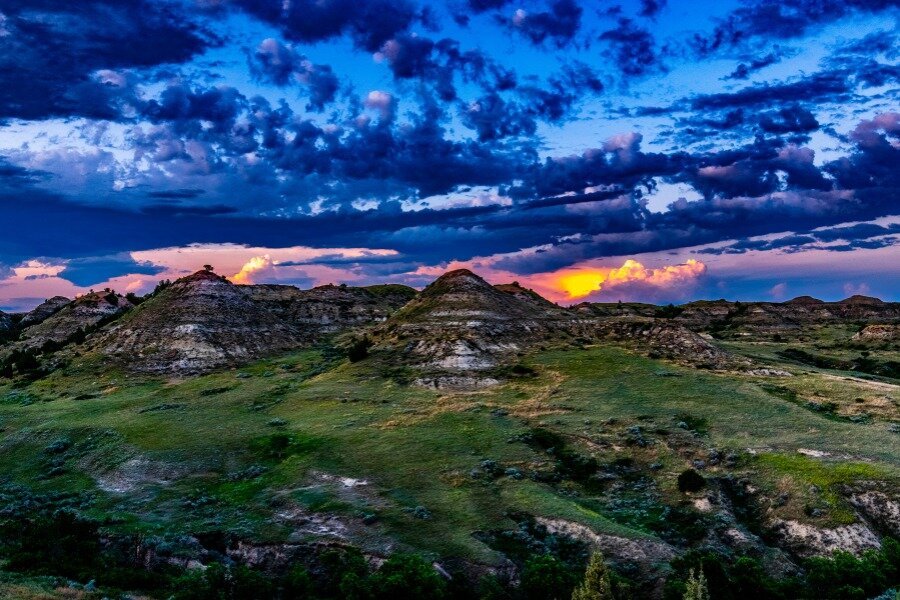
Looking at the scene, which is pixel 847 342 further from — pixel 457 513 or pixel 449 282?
pixel 457 513

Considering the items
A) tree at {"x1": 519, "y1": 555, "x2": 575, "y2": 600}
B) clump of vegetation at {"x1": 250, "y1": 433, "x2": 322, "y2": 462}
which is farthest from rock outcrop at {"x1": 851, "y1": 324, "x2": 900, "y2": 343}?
tree at {"x1": 519, "y1": 555, "x2": 575, "y2": 600}

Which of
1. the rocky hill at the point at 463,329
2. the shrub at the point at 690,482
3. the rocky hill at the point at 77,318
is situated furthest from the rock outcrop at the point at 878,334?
the rocky hill at the point at 77,318

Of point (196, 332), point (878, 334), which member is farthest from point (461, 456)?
point (878, 334)

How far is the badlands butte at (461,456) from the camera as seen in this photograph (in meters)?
39.0

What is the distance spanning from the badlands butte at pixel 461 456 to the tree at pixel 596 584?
171 inches

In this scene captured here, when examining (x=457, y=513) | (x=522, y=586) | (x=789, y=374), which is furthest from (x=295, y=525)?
(x=789, y=374)

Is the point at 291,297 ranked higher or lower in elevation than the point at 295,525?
higher

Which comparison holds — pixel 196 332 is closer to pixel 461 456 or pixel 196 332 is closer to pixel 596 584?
pixel 461 456

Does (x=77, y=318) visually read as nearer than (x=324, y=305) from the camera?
Yes

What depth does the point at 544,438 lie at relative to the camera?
188 ft

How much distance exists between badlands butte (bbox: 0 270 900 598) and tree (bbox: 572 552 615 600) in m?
4.34

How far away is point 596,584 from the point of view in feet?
98.1

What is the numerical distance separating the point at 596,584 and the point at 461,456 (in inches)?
949

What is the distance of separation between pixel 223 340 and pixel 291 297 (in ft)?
176
